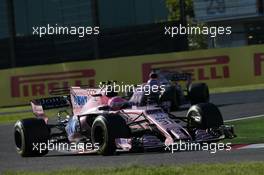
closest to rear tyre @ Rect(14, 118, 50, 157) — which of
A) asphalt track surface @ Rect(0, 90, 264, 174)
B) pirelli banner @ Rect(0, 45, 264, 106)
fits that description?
asphalt track surface @ Rect(0, 90, 264, 174)

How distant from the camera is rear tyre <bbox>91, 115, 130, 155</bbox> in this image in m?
11.8

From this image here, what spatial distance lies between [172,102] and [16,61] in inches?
624

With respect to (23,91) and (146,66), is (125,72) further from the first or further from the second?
(23,91)

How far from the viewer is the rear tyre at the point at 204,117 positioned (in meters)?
12.6

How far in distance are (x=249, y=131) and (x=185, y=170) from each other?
232 inches

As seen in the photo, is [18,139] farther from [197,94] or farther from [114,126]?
[197,94]

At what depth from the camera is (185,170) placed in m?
8.95

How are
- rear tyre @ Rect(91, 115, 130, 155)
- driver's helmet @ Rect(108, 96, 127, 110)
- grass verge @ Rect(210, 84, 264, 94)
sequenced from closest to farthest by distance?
1. rear tyre @ Rect(91, 115, 130, 155)
2. driver's helmet @ Rect(108, 96, 127, 110)
3. grass verge @ Rect(210, 84, 264, 94)

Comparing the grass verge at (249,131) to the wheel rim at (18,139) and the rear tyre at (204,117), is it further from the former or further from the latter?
the wheel rim at (18,139)

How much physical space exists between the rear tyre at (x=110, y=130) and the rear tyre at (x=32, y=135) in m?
1.37

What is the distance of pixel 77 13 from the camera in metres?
53.3

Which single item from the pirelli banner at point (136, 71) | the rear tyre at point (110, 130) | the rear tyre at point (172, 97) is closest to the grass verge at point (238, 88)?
the pirelli banner at point (136, 71)

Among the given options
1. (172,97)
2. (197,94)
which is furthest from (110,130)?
(197,94)

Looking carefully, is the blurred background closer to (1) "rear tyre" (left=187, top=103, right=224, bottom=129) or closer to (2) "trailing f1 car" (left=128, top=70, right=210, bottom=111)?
(2) "trailing f1 car" (left=128, top=70, right=210, bottom=111)
